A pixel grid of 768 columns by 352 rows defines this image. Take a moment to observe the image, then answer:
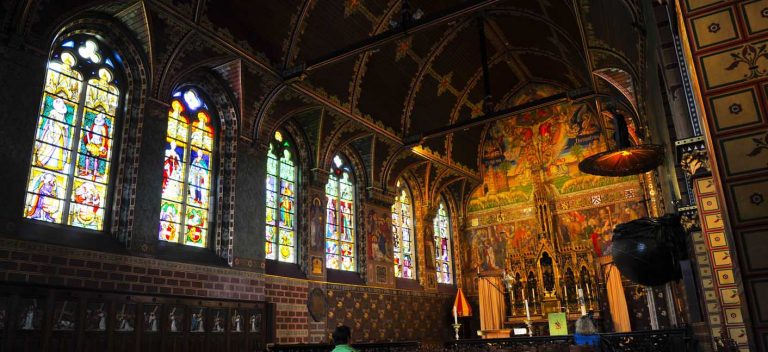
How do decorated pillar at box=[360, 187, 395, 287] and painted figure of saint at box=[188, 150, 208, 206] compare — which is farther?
decorated pillar at box=[360, 187, 395, 287]

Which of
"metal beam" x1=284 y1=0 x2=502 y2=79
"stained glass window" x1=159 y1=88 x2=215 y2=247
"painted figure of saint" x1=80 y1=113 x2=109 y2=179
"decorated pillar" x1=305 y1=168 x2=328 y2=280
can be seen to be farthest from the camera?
"decorated pillar" x1=305 y1=168 x2=328 y2=280

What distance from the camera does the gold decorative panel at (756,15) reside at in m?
3.91

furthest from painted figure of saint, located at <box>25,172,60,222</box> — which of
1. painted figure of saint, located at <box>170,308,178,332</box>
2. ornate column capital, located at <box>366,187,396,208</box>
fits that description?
ornate column capital, located at <box>366,187,396,208</box>

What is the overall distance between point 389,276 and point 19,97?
35.4 feet

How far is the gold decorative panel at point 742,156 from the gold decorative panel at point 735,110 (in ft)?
0.34

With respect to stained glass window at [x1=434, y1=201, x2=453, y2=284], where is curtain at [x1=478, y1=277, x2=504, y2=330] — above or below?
below

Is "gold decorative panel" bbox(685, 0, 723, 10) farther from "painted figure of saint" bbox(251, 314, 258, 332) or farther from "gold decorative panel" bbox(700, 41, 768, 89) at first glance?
"painted figure of saint" bbox(251, 314, 258, 332)

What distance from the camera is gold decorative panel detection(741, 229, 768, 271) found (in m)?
3.57

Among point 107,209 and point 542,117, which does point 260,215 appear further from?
point 542,117

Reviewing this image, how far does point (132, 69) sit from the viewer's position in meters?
10.4

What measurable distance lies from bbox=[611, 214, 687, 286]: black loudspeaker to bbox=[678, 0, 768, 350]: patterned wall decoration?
3.72m

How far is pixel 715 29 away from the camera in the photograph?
403 cm

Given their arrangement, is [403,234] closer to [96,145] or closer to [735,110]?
[96,145]

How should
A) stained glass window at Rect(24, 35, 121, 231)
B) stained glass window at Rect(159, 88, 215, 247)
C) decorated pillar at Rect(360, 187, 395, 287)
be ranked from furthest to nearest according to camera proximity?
decorated pillar at Rect(360, 187, 395, 287) → stained glass window at Rect(159, 88, 215, 247) → stained glass window at Rect(24, 35, 121, 231)
